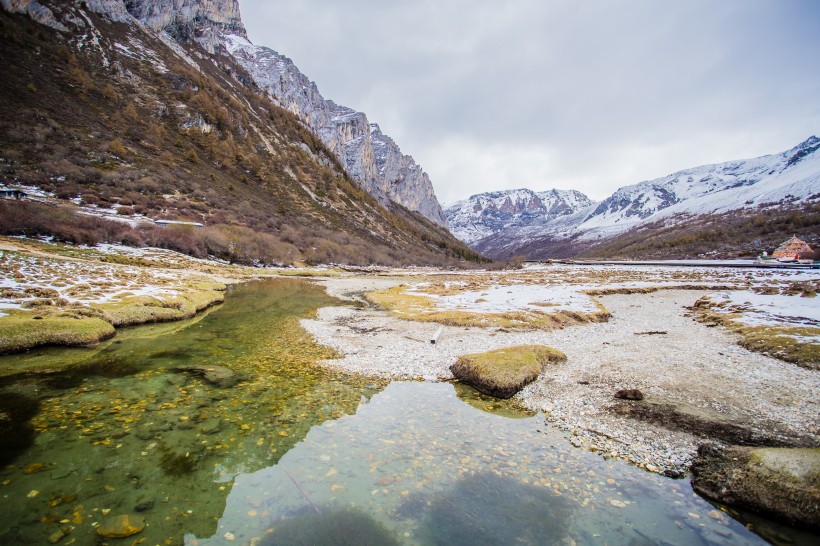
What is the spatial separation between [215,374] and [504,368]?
1148cm

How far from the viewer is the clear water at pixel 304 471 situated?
20.8 feet

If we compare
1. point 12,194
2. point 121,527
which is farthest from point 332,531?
point 12,194

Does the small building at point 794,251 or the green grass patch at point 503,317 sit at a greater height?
the small building at point 794,251

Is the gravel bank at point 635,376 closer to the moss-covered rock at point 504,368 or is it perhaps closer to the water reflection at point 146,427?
the moss-covered rock at point 504,368

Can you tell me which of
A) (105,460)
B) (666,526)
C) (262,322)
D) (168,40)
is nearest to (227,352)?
(262,322)

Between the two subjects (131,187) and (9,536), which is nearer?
(9,536)

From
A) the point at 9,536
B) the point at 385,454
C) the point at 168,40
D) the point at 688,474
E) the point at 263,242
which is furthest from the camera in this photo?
the point at 168,40

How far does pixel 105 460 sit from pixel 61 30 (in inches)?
6367

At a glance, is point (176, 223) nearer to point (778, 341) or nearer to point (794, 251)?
point (778, 341)

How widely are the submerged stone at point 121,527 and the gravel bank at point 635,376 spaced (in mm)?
9404

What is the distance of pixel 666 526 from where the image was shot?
6.54 m

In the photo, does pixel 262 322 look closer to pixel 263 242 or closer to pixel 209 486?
pixel 209 486

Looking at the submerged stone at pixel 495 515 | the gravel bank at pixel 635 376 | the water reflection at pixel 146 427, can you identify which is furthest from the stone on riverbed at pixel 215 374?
the submerged stone at pixel 495 515

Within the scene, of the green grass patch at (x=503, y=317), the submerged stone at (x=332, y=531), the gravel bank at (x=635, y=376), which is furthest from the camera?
the green grass patch at (x=503, y=317)
